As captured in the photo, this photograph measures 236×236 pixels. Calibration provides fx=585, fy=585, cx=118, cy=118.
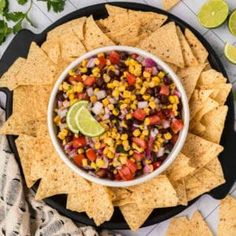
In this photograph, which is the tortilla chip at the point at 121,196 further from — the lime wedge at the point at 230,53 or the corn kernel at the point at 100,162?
the lime wedge at the point at 230,53

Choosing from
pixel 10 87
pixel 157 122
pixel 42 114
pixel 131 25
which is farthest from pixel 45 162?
pixel 131 25

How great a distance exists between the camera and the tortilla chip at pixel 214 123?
7.50ft

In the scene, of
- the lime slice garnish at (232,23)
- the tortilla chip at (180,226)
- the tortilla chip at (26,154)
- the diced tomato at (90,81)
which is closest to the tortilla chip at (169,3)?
the lime slice garnish at (232,23)

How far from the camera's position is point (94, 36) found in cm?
236

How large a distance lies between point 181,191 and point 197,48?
22.5 inches

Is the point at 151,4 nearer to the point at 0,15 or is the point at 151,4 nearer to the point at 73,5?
the point at 73,5

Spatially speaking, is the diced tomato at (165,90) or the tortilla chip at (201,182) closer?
the diced tomato at (165,90)

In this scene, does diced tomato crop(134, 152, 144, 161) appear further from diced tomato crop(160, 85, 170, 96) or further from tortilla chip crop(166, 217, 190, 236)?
tortilla chip crop(166, 217, 190, 236)

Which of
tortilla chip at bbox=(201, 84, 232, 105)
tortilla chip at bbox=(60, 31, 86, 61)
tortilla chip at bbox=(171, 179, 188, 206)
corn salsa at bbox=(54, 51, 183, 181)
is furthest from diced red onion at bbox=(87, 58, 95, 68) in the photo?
tortilla chip at bbox=(171, 179, 188, 206)

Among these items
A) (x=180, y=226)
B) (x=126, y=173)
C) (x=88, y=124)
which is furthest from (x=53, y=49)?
(x=180, y=226)

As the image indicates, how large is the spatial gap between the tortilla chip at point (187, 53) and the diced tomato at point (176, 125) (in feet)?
0.85

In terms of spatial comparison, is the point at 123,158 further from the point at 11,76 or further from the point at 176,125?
the point at 11,76

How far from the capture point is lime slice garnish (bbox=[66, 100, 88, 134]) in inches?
87.3

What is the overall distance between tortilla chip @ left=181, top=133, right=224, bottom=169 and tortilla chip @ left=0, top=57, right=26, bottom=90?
751mm
